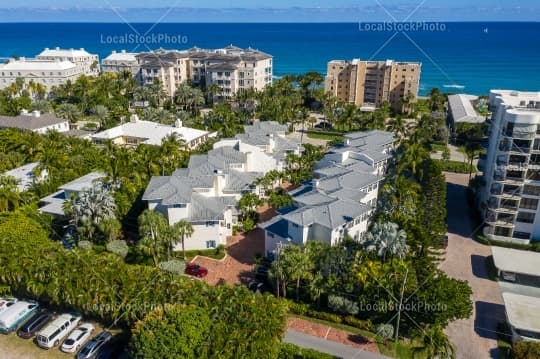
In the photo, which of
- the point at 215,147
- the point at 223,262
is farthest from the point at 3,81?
the point at 223,262

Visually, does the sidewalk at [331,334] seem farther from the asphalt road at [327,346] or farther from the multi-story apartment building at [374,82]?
the multi-story apartment building at [374,82]

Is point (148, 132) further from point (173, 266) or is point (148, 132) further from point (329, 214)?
point (329, 214)

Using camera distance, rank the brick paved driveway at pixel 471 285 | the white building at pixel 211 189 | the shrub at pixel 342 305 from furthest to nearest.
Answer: the white building at pixel 211 189, the shrub at pixel 342 305, the brick paved driveway at pixel 471 285

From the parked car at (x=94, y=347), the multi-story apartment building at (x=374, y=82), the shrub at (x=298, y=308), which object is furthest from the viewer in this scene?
the multi-story apartment building at (x=374, y=82)

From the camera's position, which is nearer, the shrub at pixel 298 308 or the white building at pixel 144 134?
the shrub at pixel 298 308

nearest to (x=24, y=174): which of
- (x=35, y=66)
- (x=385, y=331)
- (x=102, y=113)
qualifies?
(x=102, y=113)

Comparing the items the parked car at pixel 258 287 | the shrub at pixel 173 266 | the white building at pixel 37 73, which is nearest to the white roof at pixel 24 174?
the shrub at pixel 173 266

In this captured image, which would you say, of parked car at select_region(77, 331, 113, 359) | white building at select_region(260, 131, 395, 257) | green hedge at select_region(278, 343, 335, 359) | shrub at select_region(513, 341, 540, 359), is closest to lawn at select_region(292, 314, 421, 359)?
green hedge at select_region(278, 343, 335, 359)
